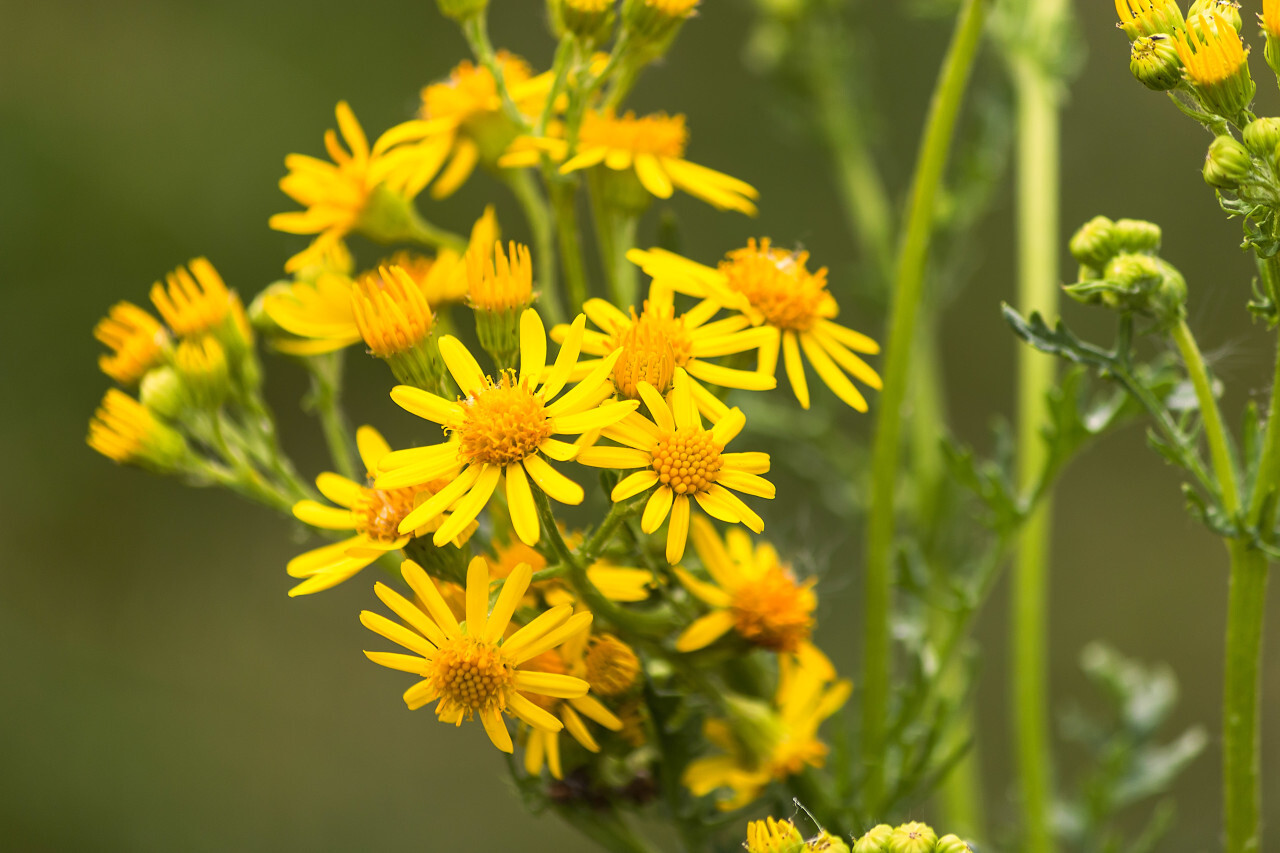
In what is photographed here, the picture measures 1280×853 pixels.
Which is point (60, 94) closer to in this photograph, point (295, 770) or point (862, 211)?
point (295, 770)

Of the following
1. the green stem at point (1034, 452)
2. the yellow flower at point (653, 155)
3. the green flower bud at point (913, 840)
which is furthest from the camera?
the green stem at point (1034, 452)

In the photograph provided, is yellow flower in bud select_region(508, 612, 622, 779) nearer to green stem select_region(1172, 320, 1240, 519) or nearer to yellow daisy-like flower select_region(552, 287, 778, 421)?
yellow daisy-like flower select_region(552, 287, 778, 421)

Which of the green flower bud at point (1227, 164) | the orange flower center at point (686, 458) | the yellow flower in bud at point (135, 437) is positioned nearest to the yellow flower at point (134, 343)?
the yellow flower in bud at point (135, 437)

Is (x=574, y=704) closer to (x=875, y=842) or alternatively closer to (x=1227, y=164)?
(x=875, y=842)

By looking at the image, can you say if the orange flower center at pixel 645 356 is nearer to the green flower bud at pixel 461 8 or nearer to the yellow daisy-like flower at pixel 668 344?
the yellow daisy-like flower at pixel 668 344

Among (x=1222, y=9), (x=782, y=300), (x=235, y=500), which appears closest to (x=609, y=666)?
(x=782, y=300)

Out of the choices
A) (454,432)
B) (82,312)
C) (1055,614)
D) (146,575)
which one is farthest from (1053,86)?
(146,575)

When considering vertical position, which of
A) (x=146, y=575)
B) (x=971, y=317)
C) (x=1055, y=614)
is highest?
(x=146, y=575)
